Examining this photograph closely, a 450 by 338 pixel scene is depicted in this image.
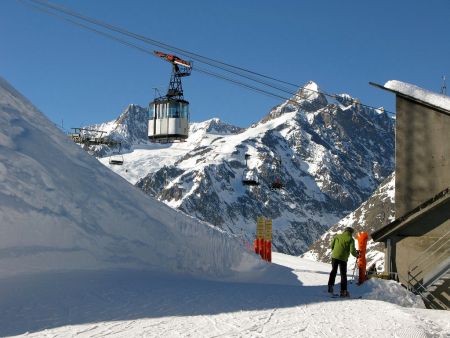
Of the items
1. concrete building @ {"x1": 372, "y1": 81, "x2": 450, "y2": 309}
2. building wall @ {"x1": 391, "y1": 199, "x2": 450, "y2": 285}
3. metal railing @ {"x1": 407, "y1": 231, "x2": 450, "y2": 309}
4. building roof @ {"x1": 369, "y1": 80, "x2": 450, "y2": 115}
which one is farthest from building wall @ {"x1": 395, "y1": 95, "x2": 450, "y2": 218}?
metal railing @ {"x1": 407, "y1": 231, "x2": 450, "y2": 309}

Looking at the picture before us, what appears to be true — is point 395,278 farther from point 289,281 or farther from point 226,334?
point 226,334

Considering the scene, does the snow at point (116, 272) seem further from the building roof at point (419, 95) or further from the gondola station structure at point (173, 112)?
the gondola station structure at point (173, 112)

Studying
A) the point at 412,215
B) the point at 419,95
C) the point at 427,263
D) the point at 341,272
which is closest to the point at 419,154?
the point at 419,95

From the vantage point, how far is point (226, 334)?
306 inches

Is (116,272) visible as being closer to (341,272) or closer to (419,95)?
(341,272)

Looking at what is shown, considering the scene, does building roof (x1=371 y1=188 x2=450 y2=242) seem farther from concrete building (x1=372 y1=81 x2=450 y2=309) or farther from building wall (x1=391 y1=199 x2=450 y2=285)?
building wall (x1=391 y1=199 x2=450 y2=285)

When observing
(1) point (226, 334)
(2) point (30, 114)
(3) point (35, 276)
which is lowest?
(1) point (226, 334)

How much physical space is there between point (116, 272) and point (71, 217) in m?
1.54

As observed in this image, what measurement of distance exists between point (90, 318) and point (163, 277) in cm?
491

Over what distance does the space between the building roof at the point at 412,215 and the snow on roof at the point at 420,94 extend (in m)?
3.16

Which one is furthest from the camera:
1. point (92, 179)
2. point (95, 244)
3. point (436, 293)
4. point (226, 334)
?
point (436, 293)

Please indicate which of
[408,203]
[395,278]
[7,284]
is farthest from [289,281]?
[7,284]

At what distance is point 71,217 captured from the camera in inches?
489

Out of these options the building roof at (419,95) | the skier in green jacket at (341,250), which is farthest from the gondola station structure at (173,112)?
the skier in green jacket at (341,250)
